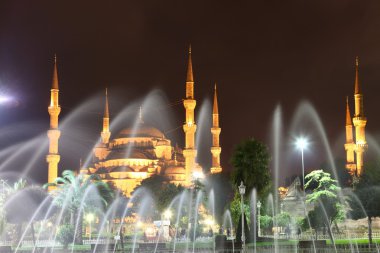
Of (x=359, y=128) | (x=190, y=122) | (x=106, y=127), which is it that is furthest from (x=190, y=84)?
(x=106, y=127)

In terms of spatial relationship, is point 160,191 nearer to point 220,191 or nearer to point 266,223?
point 220,191

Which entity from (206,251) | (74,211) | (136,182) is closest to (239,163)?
(206,251)

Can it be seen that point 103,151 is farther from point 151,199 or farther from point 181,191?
point 181,191

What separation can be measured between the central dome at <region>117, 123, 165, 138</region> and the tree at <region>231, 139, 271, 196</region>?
6601 cm

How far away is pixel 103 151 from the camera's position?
347 feet

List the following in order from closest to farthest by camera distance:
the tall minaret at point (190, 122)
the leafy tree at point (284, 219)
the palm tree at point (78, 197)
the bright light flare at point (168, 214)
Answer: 1. the palm tree at point (78, 197)
2. the leafy tree at point (284, 219)
3. the bright light flare at point (168, 214)
4. the tall minaret at point (190, 122)

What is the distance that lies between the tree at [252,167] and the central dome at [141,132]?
2599 inches

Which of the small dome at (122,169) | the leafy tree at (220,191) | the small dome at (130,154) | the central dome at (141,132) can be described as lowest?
the leafy tree at (220,191)

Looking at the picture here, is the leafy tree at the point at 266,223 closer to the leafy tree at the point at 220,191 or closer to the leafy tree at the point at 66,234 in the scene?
the leafy tree at the point at 220,191

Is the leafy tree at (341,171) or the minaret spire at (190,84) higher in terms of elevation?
the minaret spire at (190,84)

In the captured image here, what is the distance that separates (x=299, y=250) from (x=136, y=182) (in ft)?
230

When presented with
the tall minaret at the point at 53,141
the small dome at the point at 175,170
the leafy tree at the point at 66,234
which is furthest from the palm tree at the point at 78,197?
the small dome at the point at 175,170

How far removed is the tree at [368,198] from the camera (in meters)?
36.0

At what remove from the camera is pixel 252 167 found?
136 feet
